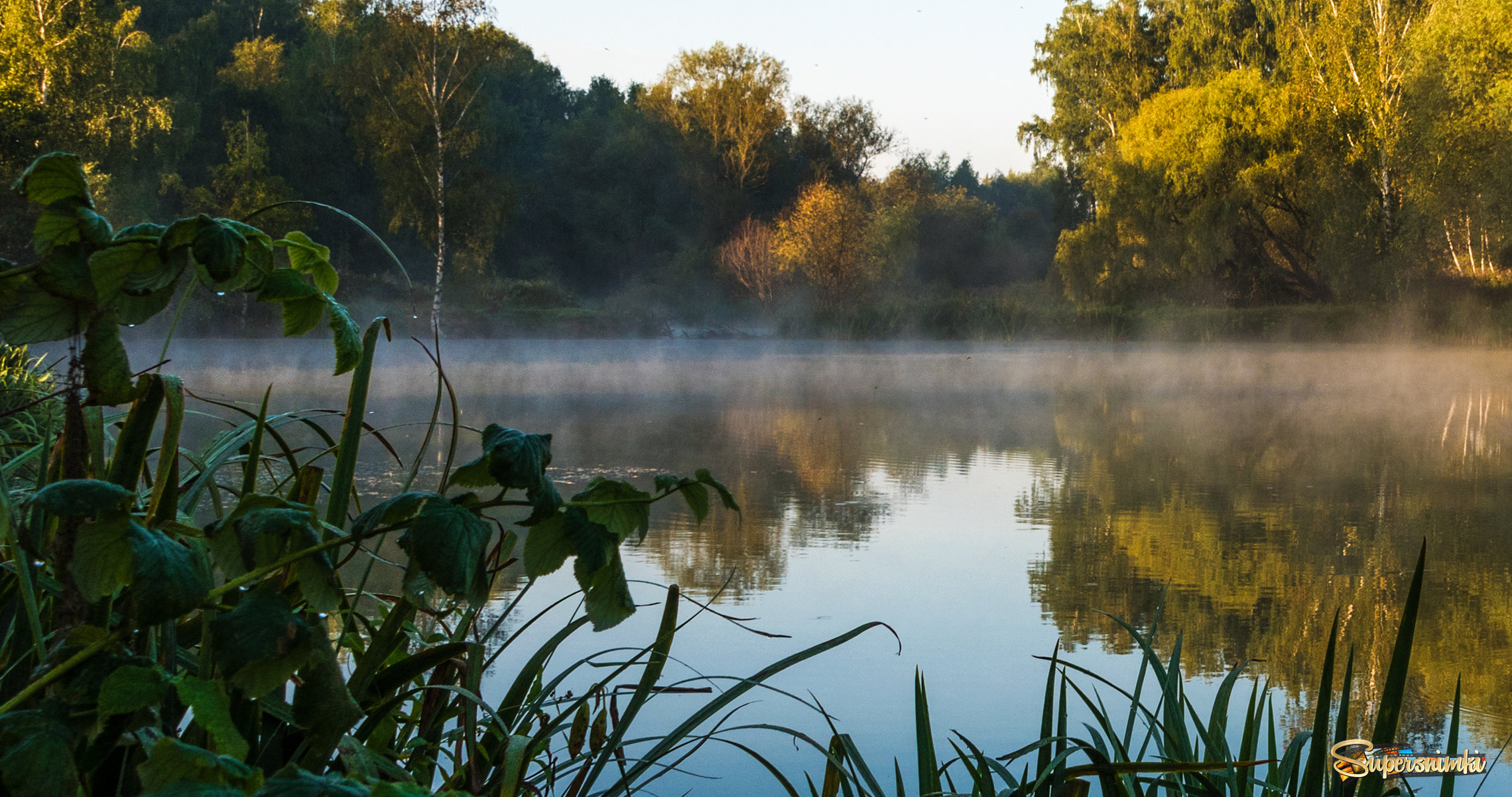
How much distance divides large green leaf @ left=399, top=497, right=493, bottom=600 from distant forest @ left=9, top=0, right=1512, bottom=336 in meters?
13.3

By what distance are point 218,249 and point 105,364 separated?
0.13 m

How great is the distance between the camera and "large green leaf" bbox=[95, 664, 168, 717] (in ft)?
1.90

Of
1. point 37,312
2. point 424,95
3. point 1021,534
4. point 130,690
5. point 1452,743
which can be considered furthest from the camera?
point 424,95

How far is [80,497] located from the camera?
54cm

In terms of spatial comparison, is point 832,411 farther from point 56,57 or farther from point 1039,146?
point 1039,146

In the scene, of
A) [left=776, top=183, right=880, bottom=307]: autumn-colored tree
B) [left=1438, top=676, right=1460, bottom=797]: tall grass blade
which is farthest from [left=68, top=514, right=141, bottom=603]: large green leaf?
[left=776, top=183, right=880, bottom=307]: autumn-colored tree

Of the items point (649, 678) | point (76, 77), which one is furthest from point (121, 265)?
point (76, 77)

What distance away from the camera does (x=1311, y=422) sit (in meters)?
7.79

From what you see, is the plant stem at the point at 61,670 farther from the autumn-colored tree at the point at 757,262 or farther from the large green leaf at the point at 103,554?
the autumn-colored tree at the point at 757,262

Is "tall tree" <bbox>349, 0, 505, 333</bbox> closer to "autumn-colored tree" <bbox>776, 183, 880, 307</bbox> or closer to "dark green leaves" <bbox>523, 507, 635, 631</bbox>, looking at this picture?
"autumn-colored tree" <bbox>776, 183, 880, 307</bbox>

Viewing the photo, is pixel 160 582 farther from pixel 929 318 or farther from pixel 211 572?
pixel 929 318

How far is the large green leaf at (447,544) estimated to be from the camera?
610 millimetres

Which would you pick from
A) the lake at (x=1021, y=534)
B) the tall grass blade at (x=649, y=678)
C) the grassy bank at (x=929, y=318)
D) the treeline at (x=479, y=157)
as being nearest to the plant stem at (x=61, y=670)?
the tall grass blade at (x=649, y=678)

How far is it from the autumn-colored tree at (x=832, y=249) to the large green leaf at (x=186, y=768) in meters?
22.7
